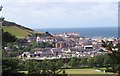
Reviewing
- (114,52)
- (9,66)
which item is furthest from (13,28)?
(114,52)

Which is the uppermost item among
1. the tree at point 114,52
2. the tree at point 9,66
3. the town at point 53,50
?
the tree at point 114,52

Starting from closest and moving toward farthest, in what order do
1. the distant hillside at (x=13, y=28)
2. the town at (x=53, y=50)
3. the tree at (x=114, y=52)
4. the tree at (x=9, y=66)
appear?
the tree at (x=114, y=52) → the tree at (x=9, y=66) → the distant hillside at (x=13, y=28) → the town at (x=53, y=50)

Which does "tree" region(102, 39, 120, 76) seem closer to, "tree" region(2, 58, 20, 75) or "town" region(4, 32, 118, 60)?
"tree" region(2, 58, 20, 75)

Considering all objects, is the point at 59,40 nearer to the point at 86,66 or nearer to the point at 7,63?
the point at 86,66

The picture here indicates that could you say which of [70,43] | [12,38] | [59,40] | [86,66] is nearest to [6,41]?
[12,38]

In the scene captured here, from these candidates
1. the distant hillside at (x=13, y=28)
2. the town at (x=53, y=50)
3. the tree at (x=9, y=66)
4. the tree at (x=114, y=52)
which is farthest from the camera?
the town at (x=53, y=50)

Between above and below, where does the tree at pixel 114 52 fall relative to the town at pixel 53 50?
above

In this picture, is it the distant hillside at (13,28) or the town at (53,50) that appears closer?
the distant hillside at (13,28)

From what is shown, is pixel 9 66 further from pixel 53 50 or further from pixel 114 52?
pixel 53 50

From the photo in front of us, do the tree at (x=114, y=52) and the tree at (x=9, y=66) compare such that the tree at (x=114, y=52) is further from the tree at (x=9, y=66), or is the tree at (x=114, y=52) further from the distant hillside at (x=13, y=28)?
the distant hillside at (x=13, y=28)

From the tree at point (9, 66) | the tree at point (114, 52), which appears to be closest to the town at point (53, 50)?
the tree at point (9, 66)

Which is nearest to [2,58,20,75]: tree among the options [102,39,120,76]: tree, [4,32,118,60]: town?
[102,39,120,76]: tree
